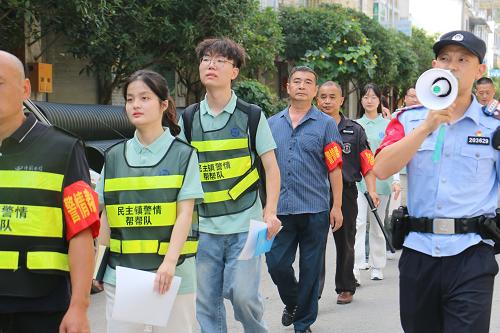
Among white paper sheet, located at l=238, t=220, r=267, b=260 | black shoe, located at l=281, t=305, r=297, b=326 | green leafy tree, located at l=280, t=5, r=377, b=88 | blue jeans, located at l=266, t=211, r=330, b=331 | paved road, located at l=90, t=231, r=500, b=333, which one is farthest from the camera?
green leafy tree, located at l=280, t=5, r=377, b=88

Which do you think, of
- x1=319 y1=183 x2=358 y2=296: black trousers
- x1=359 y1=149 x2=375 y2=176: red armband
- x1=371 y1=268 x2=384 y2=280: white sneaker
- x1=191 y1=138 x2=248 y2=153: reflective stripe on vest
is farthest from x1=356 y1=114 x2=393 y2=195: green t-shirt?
x1=191 y1=138 x2=248 y2=153: reflective stripe on vest

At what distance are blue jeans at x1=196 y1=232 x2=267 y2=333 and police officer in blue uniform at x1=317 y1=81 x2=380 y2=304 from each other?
2329 millimetres

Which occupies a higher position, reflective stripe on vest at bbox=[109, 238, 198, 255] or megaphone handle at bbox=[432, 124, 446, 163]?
megaphone handle at bbox=[432, 124, 446, 163]

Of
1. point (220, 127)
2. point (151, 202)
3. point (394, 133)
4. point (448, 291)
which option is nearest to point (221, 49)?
point (220, 127)

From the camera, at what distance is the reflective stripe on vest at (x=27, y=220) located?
9.77 ft

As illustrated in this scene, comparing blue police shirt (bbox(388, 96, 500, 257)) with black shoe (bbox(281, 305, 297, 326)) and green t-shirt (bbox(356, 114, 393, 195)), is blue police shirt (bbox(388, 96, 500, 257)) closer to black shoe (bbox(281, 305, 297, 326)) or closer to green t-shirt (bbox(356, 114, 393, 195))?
black shoe (bbox(281, 305, 297, 326))

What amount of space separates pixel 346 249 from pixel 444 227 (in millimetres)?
3580

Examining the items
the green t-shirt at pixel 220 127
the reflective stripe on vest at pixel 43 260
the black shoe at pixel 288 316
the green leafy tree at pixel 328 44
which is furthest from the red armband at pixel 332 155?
the green leafy tree at pixel 328 44

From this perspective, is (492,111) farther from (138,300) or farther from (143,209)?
(138,300)

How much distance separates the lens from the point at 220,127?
16.0ft

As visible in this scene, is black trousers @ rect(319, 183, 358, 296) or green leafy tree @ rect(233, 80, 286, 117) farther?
green leafy tree @ rect(233, 80, 286, 117)

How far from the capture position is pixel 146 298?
377 centimetres

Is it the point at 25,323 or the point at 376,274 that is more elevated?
the point at 25,323

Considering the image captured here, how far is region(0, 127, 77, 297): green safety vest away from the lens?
2.97m
